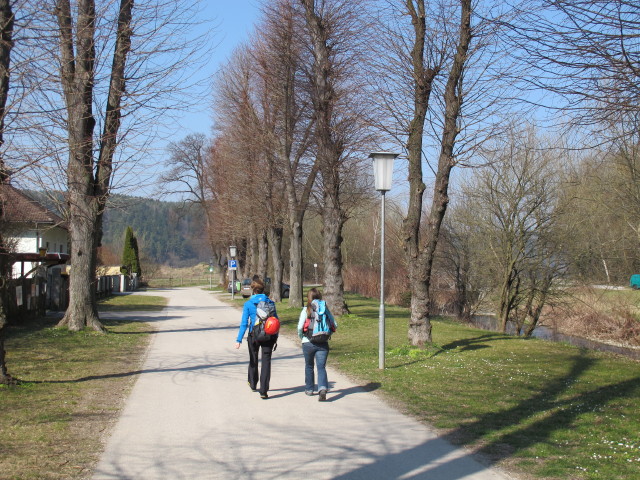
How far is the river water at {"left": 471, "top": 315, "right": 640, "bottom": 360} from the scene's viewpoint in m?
20.2

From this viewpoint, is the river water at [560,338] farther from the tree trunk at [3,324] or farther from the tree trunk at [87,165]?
the tree trunk at [3,324]

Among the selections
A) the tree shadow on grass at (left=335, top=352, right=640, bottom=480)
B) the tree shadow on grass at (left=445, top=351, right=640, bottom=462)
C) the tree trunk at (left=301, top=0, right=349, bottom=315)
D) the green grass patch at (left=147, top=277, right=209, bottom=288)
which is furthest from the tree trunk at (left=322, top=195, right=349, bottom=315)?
the green grass patch at (left=147, top=277, right=209, bottom=288)

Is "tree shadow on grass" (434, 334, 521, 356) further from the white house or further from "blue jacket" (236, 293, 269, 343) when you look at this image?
the white house

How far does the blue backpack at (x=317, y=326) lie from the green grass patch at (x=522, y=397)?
1.27m

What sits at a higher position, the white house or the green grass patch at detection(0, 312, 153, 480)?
the white house

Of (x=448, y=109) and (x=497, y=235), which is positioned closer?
(x=448, y=109)

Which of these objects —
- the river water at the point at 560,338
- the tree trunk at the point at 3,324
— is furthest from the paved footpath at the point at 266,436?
the river water at the point at 560,338

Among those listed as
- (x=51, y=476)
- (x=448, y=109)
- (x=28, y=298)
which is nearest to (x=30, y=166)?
(x=51, y=476)

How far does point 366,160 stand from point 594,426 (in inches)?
633

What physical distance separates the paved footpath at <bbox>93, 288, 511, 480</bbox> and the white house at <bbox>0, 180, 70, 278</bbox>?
11.4ft

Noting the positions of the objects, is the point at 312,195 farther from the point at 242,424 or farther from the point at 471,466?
the point at 471,466

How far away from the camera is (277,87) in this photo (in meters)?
24.3

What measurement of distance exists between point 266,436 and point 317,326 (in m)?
2.49

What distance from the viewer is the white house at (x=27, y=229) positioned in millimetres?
10502
